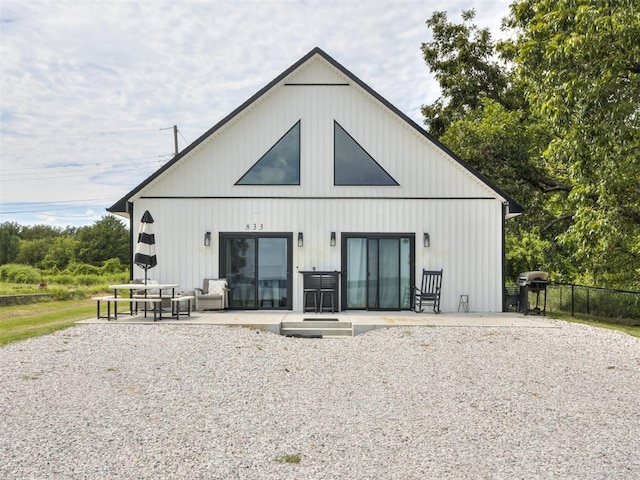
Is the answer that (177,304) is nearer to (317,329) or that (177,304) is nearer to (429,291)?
(317,329)

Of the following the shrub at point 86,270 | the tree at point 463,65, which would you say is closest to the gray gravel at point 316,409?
the tree at point 463,65

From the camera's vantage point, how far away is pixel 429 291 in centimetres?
1246

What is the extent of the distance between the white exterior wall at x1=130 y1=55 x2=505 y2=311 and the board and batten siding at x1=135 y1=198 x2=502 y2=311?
0.09ft

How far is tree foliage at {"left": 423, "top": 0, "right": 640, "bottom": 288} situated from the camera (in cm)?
983

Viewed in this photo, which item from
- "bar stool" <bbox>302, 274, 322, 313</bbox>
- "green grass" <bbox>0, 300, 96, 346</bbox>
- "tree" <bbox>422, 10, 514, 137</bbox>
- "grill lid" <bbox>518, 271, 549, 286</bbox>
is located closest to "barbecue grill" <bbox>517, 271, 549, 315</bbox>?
"grill lid" <bbox>518, 271, 549, 286</bbox>

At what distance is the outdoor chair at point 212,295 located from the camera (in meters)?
12.3

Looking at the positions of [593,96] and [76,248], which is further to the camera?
[76,248]

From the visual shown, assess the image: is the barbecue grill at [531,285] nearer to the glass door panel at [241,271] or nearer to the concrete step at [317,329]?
the concrete step at [317,329]

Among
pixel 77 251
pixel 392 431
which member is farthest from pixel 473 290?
pixel 77 251

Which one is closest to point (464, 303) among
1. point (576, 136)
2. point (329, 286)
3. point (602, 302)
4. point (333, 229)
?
point (329, 286)

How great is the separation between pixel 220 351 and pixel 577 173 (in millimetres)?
8758

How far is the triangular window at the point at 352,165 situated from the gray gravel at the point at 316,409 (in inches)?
208

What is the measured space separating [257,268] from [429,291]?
14.7ft

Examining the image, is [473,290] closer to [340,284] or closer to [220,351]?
[340,284]
